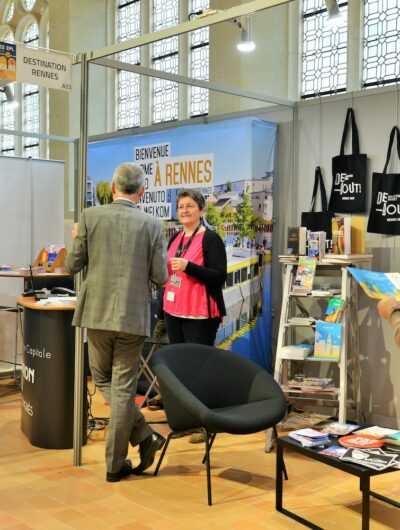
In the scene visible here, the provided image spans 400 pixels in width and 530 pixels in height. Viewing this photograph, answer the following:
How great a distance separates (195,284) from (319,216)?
50.7 inches

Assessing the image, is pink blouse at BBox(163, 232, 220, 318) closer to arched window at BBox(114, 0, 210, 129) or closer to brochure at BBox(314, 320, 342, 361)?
brochure at BBox(314, 320, 342, 361)

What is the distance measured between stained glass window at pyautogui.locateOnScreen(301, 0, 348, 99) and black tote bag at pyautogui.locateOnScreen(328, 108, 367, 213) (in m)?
2.02

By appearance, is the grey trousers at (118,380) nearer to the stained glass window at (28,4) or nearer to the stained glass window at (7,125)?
the stained glass window at (7,125)

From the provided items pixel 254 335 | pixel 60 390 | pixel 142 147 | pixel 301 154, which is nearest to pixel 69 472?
pixel 60 390

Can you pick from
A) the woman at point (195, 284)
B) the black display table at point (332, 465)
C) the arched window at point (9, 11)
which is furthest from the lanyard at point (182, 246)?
the arched window at point (9, 11)

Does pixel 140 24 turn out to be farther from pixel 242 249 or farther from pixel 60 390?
pixel 60 390

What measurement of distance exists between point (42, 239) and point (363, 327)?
11.6ft

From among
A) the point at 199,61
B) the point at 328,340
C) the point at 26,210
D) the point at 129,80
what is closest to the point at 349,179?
the point at 328,340

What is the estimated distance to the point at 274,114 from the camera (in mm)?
5828

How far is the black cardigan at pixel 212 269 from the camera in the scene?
183 inches

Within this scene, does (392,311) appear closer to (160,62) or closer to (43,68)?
(43,68)

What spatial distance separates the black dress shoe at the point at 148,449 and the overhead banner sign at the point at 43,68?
2.13m

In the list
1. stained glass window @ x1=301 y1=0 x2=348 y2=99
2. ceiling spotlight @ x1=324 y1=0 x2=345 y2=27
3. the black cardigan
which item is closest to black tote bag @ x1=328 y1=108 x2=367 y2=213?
the black cardigan

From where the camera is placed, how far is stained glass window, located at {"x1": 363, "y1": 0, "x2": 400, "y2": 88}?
6.66 meters
